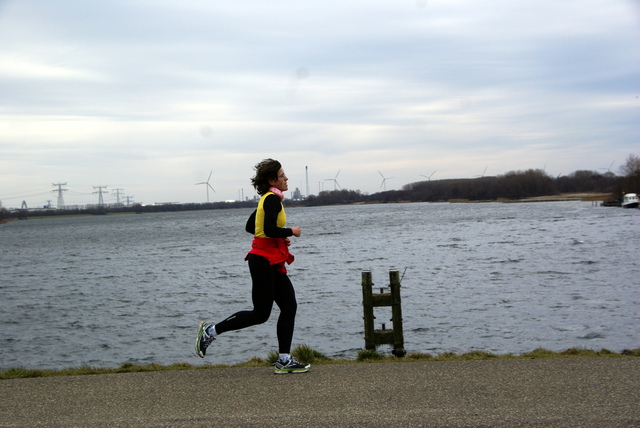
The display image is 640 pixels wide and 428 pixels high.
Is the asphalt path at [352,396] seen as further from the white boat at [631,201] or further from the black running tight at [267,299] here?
the white boat at [631,201]

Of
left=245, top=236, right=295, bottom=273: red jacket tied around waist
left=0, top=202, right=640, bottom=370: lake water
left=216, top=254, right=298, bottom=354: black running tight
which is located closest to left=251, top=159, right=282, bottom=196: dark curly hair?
left=245, top=236, right=295, bottom=273: red jacket tied around waist

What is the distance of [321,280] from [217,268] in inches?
406

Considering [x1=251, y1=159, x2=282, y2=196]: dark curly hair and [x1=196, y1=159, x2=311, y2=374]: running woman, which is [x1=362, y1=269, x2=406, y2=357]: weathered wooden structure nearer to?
[x1=196, y1=159, x2=311, y2=374]: running woman

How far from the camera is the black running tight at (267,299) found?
6689 millimetres

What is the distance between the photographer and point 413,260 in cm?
3450

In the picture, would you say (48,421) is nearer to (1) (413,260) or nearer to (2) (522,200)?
(1) (413,260)

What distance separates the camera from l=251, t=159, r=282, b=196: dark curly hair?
6852mm

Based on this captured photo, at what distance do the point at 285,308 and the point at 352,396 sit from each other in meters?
1.54

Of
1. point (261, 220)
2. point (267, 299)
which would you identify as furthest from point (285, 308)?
point (261, 220)

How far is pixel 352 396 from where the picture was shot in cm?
566

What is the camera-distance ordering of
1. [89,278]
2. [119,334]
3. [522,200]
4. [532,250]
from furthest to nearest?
1. [522,200]
2. [532,250]
3. [89,278]
4. [119,334]

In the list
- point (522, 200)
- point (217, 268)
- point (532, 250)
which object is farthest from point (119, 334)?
point (522, 200)

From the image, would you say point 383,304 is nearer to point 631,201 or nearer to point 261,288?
point 261,288

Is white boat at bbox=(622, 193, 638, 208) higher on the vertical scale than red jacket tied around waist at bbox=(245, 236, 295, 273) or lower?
lower
